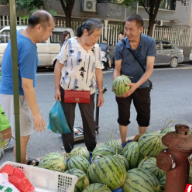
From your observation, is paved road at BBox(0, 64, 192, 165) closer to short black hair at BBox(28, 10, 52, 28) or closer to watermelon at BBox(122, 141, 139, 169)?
watermelon at BBox(122, 141, 139, 169)

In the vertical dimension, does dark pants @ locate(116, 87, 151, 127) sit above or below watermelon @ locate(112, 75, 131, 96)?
below

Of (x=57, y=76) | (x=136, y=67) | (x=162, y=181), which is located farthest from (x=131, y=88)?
(x=162, y=181)

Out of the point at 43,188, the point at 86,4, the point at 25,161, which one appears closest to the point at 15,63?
the point at 43,188

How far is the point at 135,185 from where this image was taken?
1.64 m

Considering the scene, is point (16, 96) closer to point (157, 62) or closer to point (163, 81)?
point (163, 81)

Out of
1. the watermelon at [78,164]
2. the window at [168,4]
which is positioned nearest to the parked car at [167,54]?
the window at [168,4]

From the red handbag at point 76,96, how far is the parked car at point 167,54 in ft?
38.3

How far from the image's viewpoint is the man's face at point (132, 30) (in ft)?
9.54

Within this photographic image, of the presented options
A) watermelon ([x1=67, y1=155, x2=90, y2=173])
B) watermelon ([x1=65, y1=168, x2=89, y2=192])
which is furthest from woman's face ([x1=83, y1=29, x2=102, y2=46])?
watermelon ([x1=65, y1=168, x2=89, y2=192])

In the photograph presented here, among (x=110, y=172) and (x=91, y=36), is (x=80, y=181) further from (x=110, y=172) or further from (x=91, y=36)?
(x=91, y=36)

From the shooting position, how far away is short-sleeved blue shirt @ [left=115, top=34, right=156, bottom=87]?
3.12 m

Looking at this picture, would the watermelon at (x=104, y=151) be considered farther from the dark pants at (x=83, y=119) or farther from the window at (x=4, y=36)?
the window at (x=4, y=36)

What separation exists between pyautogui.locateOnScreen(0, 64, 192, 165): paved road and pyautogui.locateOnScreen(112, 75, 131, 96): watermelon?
74 centimetres

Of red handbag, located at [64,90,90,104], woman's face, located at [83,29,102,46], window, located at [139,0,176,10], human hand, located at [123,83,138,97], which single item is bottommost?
red handbag, located at [64,90,90,104]
